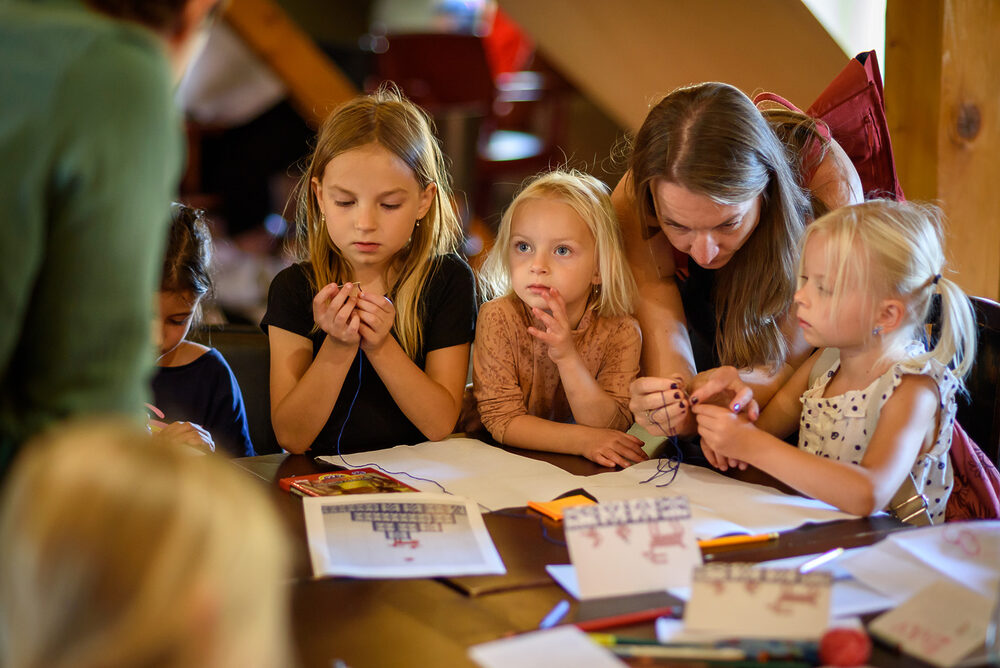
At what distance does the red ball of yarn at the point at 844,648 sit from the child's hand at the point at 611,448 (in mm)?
668

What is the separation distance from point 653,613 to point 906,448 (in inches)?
22.0

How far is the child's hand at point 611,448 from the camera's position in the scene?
5.14ft

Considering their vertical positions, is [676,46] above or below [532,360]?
above

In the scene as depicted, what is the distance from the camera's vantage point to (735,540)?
47.8 inches

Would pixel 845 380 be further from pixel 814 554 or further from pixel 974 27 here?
pixel 974 27

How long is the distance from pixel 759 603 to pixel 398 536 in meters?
0.45

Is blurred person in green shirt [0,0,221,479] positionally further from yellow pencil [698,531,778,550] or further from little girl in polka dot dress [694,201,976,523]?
little girl in polka dot dress [694,201,976,523]

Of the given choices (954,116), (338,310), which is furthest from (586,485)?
(954,116)

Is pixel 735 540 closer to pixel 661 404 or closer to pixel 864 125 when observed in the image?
pixel 661 404

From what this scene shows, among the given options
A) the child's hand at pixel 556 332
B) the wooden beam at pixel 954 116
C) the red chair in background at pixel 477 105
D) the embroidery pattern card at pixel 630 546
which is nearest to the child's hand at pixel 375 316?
the child's hand at pixel 556 332

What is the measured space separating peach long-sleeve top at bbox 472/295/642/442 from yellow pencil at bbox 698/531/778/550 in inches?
21.2

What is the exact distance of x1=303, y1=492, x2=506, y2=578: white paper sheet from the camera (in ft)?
3.61

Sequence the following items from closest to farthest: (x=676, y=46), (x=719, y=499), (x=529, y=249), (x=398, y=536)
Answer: (x=398, y=536) < (x=719, y=499) < (x=529, y=249) < (x=676, y=46)

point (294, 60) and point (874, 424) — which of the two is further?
point (294, 60)
